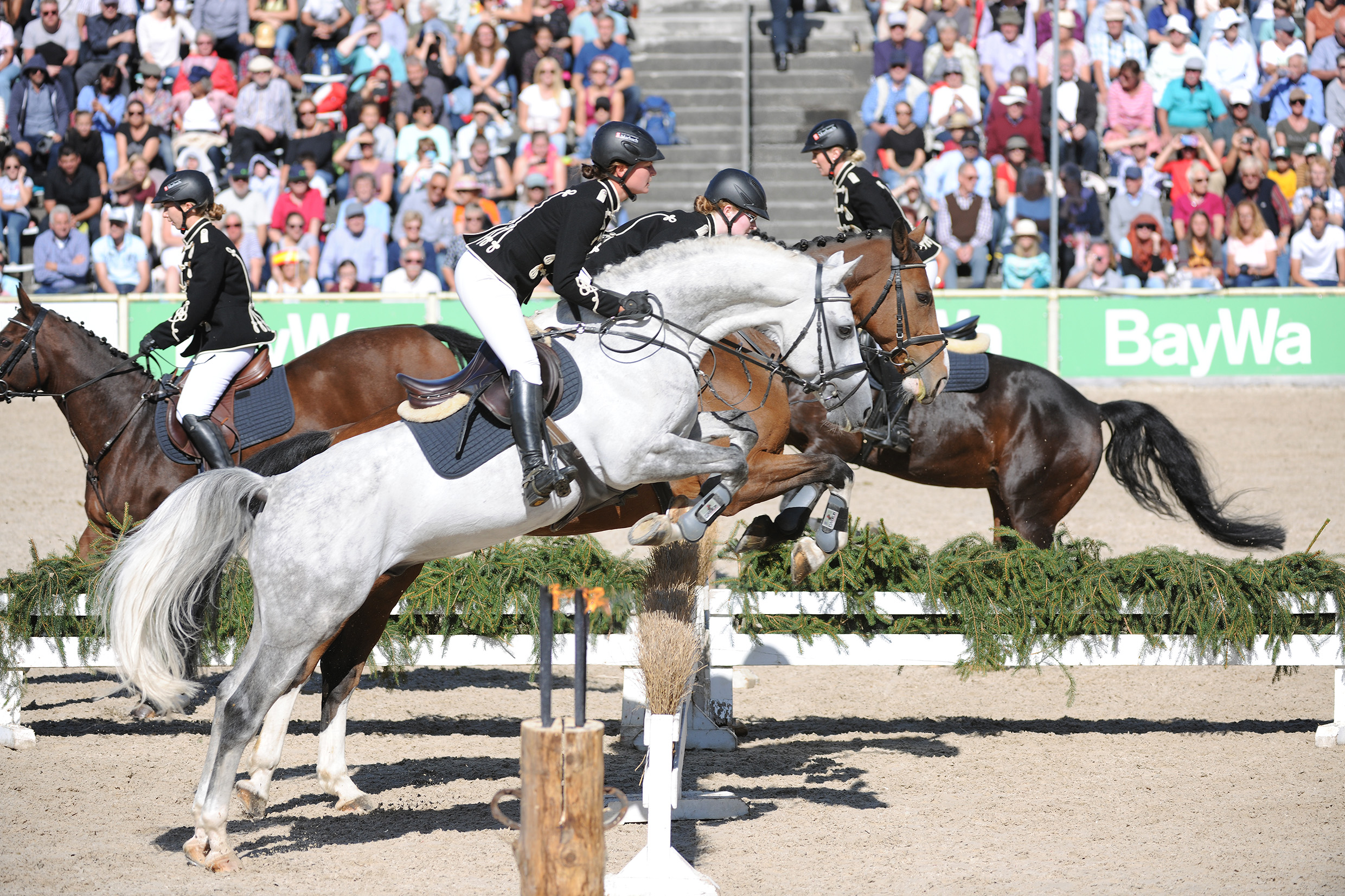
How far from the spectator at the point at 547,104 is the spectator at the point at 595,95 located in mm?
264

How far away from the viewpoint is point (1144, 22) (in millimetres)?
19562

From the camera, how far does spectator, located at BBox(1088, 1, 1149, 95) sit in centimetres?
1898

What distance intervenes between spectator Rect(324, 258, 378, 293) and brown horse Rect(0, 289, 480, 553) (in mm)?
8245

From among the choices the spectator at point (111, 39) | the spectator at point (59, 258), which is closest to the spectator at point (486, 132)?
the spectator at point (111, 39)

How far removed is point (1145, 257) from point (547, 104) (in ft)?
26.1

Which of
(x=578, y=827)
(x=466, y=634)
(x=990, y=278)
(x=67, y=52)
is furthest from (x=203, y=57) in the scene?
(x=578, y=827)

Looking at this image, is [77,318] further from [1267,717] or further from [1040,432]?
[1267,717]

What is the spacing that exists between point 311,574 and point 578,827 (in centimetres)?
151

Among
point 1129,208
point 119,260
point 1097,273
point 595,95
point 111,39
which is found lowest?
point 1097,273

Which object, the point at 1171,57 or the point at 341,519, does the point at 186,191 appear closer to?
the point at 341,519

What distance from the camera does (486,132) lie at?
18141 millimetres

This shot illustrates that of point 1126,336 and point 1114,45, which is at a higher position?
point 1114,45

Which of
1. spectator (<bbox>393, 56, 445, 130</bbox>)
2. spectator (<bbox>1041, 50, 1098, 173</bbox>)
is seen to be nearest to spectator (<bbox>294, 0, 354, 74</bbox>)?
spectator (<bbox>393, 56, 445, 130</bbox>)

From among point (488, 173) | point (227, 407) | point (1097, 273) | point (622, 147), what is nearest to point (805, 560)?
point (622, 147)
